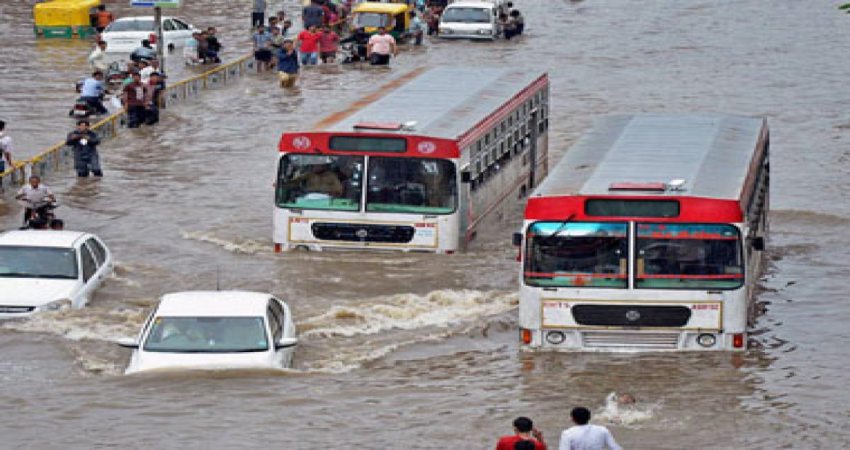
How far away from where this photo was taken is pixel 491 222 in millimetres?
27938

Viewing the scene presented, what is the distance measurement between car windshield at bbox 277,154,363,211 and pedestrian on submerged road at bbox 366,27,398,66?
2553cm

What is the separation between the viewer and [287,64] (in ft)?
154

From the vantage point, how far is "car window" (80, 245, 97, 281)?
24203 mm

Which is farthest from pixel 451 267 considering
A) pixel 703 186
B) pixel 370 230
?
pixel 703 186

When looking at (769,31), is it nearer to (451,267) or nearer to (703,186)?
(451,267)

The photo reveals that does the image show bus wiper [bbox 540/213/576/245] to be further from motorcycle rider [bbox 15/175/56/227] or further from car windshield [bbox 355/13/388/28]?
car windshield [bbox 355/13/388/28]

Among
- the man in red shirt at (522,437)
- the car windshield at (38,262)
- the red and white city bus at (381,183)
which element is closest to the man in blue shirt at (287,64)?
the red and white city bus at (381,183)

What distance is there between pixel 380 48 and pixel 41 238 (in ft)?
90.5

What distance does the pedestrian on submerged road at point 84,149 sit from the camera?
33.8 meters

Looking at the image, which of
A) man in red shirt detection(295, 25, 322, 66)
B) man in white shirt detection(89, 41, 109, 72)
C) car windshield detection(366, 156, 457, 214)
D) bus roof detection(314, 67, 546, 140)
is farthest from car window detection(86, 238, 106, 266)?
man in red shirt detection(295, 25, 322, 66)

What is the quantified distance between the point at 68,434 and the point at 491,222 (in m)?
10.5

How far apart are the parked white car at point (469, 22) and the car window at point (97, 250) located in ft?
110

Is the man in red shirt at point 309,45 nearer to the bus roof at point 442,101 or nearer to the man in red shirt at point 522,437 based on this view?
the bus roof at point 442,101

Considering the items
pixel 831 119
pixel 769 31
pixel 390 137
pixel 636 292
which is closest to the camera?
pixel 636 292
